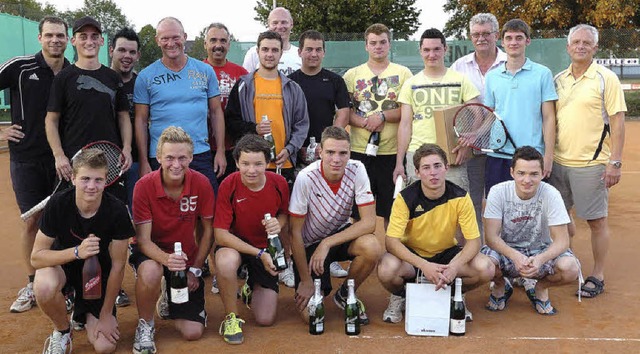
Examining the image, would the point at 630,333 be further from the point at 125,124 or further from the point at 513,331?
the point at 125,124

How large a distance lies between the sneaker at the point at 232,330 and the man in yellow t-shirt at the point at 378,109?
2.09 metres

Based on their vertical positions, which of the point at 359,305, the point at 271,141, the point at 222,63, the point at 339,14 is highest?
the point at 339,14

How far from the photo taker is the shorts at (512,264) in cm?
480

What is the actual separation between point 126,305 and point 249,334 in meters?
1.24

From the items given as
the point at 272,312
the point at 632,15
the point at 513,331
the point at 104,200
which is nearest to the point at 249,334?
the point at 272,312

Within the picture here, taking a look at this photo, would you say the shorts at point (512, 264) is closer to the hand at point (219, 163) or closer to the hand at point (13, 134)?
the hand at point (219, 163)

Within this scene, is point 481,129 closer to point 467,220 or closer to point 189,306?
point 467,220

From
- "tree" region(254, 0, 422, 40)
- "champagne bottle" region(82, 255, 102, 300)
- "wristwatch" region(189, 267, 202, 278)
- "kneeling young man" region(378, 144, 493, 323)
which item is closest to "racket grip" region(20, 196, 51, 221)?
"champagne bottle" region(82, 255, 102, 300)

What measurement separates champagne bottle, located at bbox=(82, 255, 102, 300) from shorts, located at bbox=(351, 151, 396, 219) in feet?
8.69

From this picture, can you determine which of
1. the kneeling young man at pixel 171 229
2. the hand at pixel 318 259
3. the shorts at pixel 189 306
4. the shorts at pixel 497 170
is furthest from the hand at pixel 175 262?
the shorts at pixel 497 170

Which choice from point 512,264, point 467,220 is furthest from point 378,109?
point 512,264

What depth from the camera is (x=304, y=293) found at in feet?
15.5

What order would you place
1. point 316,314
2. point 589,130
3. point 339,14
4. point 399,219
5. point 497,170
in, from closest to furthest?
point 316,314 → point 399,219 → point 589,130 → point 497,170 → point 339,14

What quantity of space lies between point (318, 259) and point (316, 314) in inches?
17.6
